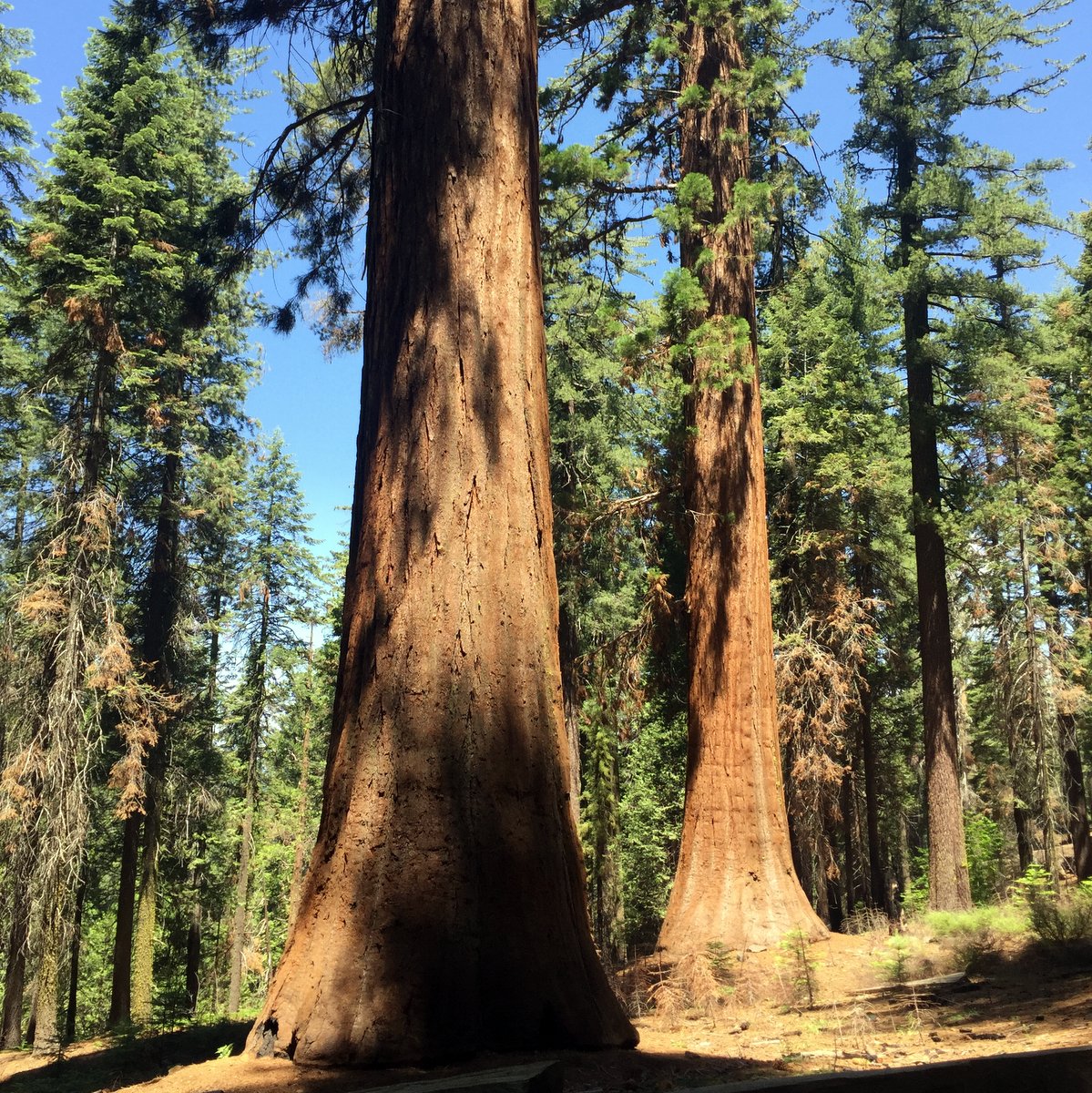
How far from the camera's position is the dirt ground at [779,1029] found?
3.27 metres

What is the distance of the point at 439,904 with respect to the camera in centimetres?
350

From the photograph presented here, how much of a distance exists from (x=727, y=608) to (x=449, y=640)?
5.72 meters

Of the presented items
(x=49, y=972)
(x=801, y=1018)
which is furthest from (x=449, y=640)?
(x=49, y=972)

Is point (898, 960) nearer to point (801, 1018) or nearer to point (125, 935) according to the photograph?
point (801, 1018)

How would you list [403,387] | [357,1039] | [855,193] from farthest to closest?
[855,193], [403,387], [357,1039]

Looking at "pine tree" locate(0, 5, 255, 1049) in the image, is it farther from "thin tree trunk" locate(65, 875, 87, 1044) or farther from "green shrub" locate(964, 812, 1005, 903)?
"green shrub" locate(964, 812, 1005, 903)

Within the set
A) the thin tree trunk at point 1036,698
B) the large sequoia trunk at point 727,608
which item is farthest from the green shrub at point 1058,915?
the thin tree trunk at point 1036,698

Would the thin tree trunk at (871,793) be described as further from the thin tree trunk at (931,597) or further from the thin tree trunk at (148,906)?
the thin tree trunk at (148,906)

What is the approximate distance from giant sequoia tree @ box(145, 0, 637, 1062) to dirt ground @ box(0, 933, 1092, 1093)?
0.22 meters

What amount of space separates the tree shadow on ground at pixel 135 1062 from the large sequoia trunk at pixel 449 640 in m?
1.19

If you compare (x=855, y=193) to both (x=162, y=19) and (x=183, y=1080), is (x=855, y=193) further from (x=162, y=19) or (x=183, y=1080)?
(x=183, y=1080)

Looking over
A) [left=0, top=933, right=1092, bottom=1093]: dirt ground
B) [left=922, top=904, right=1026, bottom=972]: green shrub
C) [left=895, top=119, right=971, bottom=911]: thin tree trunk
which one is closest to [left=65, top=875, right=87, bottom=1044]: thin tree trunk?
[left=0, top=933, right=1092, bottom=1093]: dirt ground

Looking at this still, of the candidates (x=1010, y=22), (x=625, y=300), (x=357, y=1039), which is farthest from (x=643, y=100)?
(x=357, y=1039)

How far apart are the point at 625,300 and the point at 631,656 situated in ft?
15.8
